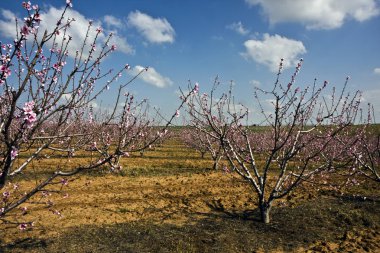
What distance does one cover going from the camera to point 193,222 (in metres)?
9.11

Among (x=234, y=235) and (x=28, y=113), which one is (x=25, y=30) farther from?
(x=234, y=235)

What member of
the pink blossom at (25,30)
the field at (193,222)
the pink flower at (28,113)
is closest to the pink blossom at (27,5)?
the pink blossom at (25,30)

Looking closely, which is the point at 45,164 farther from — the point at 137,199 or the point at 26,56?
the point at 26,56

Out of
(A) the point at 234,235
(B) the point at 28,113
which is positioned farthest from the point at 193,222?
(B) the point at 28,113

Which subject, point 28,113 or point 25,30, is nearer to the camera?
point 28,113

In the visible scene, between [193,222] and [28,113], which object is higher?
[28,113]

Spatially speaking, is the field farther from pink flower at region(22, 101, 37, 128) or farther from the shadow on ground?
pink flower at region(22, 101, 37, 128)

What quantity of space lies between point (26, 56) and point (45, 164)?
1620 cm

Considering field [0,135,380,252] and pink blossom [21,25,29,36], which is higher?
pink blossom [21,25,29,36]

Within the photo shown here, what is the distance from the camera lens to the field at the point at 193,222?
7.39 meters

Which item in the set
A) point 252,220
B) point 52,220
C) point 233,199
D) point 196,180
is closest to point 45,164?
point 196,180

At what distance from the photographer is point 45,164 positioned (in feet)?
63.2

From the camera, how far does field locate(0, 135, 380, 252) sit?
739cm

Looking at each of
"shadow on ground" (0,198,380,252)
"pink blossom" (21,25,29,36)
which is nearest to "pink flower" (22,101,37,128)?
"pink blossom" (21,25,29,36)
